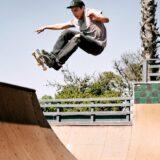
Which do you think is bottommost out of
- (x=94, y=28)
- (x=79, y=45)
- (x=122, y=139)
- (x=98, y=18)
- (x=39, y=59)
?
(x=122, y=139)

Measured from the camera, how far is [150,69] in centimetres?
1777

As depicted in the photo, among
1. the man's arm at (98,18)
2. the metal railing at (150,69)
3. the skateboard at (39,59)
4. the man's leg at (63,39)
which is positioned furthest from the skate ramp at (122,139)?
the man's arm at (98,18)

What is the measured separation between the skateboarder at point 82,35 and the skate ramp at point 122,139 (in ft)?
19.9

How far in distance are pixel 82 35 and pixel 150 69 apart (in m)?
11.6

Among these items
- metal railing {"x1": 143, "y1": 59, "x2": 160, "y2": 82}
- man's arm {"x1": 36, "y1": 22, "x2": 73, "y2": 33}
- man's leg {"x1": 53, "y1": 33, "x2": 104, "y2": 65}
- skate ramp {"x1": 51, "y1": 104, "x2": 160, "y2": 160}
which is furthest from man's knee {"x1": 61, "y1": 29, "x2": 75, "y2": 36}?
metal railing {"x1": 143, "y1": 59, "x2": 160, "y2": 82}

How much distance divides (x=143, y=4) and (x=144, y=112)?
277 inches

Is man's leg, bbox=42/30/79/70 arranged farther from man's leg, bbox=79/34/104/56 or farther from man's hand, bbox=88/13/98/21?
man's hand, bbox=88/13/98/21

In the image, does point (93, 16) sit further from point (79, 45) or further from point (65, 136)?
point (65, 136)

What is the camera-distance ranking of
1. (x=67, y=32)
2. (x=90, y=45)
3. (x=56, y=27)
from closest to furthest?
(x=90, y=45), (x=67, y=32), (x=56, y=27)

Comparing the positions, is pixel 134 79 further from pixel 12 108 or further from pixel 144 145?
pixel 12 108

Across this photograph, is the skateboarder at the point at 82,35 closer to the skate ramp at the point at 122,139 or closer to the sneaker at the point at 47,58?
the sneaker at the point at 47,58

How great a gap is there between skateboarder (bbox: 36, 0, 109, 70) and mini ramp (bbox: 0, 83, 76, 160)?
41.9 inches

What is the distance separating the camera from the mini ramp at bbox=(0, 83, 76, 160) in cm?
629

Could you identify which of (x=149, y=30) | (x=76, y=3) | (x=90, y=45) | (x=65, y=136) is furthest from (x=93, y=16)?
(x=149, y=30)
